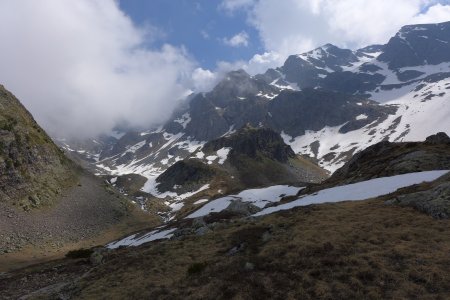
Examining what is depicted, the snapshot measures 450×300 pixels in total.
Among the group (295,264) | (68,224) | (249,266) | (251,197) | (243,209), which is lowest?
(295,264)

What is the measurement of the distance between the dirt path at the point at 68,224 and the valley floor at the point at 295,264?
48515 millimetres

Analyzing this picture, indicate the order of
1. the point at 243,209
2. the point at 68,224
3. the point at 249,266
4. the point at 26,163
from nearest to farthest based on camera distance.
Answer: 1. the point at 249,266
2. the point at 243,209
3. the point at 68,224
4. the point at 26,163

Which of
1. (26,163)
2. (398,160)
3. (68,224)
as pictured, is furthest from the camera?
(26,163)

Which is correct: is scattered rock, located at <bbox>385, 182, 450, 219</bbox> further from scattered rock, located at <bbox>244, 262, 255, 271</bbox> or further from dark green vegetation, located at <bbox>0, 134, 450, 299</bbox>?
scattered rock, located at <bbox>244, 262, 255, 271</bbox>

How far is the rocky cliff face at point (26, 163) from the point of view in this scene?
104 metres

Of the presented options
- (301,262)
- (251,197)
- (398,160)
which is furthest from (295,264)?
(251,197)

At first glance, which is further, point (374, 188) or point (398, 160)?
point (398, 160)

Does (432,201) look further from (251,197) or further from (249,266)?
(251,197)

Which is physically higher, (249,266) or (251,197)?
(251,197)

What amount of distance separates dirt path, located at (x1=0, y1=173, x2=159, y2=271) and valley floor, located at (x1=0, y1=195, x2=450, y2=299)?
48515 mm

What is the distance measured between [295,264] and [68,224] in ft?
308

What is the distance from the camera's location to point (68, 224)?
349 ft

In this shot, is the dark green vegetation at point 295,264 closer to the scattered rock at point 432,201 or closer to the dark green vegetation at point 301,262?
the dark green vegetation at point 301,262

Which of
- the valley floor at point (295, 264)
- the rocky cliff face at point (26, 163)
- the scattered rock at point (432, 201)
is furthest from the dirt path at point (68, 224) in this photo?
the scattered rock at point (432, 201)
